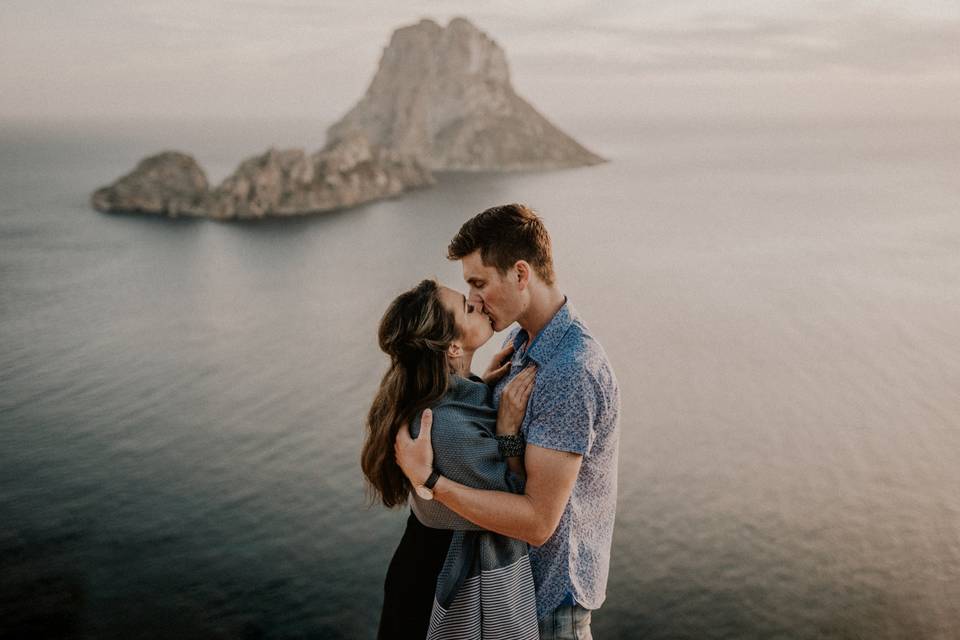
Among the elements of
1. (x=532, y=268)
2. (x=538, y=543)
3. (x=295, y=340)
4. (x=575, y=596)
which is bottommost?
(x=295, y=340)

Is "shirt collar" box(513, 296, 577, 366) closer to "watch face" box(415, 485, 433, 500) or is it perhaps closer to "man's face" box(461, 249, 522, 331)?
"man's face" box(461, 249, 522, 331)

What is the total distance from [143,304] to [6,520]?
32.1 m

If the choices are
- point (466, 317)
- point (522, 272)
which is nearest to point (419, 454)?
point (466, 317)

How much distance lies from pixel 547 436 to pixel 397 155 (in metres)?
119

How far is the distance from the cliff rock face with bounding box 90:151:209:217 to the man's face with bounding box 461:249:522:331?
88940 millimetres

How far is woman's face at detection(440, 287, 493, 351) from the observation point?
415 centimetres

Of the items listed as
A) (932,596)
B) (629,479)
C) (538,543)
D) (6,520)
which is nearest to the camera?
(538,543)

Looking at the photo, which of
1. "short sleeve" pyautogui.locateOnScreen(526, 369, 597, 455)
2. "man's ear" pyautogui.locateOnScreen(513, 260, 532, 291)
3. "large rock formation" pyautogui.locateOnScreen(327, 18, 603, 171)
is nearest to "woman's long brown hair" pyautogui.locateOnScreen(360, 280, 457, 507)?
"man's ear" pyautogui.locateOnScreen(513, 260, 532, 291)

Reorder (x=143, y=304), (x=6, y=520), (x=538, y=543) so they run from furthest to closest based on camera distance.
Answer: (x=143, y=304)
(x=6, y=520)
(x=538, y=543)

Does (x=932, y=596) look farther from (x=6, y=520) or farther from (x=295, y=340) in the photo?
(x=295, y=340)

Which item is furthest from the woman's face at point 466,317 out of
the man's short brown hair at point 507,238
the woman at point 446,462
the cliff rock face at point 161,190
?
the cliff rock face at point 161,190

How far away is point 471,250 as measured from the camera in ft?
12.9

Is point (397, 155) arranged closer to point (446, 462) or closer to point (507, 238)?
point (507, 238)

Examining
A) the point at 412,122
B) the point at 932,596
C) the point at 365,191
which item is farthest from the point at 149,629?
the point at 412,122
